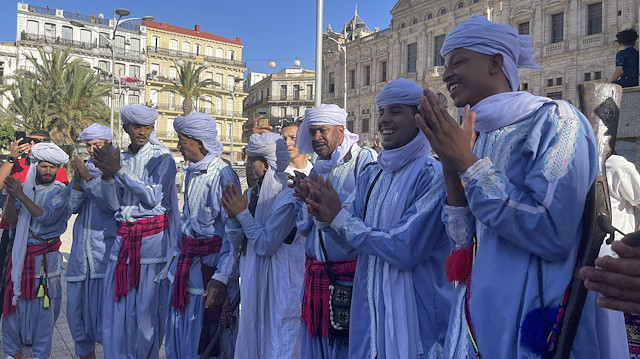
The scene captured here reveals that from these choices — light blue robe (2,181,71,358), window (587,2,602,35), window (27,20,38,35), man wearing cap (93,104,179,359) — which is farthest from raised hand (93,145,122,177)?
window (27,20,38,35)

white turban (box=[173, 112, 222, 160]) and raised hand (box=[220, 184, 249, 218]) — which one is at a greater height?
white turban (box=[173, 112, 222, 160])

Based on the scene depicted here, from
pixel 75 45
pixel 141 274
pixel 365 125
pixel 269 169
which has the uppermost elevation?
pixel 75 45

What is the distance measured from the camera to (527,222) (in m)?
1.54

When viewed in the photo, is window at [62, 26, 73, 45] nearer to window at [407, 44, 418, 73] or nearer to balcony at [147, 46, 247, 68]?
balcony at [147, 46, 247, 68]

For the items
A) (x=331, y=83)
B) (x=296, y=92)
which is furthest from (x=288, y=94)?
(x=331, y=83)

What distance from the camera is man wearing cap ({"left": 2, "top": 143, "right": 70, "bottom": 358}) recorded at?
174 inches

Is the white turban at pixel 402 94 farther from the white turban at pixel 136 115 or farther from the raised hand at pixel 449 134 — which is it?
the white turban at pixel 136 115

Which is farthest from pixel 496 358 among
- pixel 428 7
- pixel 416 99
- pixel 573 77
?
pixel 428 7

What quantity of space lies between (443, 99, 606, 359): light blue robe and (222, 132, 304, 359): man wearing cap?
6.43 feet

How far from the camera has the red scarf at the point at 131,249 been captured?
13.3 feet

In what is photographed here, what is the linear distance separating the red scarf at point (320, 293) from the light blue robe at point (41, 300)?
2.74m

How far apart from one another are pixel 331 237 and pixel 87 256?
2.81m

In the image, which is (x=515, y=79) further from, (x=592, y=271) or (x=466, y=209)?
(x=592, y=271)

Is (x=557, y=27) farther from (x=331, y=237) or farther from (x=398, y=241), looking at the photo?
(x=398, y=241)
